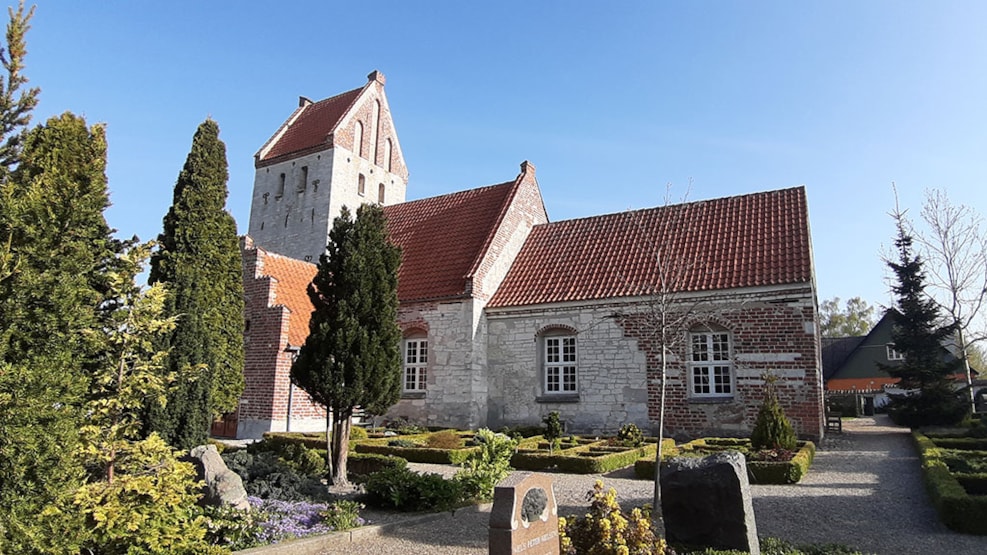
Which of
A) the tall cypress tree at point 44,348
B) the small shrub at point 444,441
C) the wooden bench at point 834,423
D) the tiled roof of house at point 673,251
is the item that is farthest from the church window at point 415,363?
the wooden bench at point 834,423

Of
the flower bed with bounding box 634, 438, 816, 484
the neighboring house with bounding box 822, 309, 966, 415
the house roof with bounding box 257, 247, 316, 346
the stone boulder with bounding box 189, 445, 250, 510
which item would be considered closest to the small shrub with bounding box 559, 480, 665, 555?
the stone boulder with bounding box 189, 445, 250, 510

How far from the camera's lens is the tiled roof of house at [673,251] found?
16406mm

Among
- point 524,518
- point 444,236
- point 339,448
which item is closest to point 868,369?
point 444,236

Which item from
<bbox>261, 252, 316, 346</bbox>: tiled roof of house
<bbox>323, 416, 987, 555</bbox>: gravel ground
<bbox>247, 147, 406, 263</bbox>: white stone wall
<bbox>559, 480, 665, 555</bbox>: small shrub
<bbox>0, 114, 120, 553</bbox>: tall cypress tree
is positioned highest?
<bbox>247, 147, 406, 263</bbox>: white stone wall

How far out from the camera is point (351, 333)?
1027cm

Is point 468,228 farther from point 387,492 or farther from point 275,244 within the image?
point 275,244

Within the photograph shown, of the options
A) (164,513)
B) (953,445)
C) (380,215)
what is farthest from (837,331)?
(164,513)

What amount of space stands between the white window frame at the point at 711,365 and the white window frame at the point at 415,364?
8.32 metres

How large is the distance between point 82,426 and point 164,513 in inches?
41.5

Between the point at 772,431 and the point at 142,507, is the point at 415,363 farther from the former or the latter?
the point at 142,507

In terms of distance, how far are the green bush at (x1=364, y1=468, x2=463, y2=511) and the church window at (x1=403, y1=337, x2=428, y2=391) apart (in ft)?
34.8

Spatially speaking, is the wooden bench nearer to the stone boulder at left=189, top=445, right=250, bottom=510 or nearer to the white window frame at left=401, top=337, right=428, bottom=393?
the white window frame at left=401, top=337, right=428, bottom=393

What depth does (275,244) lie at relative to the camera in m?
33.3

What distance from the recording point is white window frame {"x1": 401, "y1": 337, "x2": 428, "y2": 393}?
19.8 m
